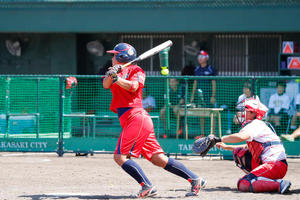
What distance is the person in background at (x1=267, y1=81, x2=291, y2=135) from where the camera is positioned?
38.6 ft

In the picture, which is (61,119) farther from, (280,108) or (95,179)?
(280,108)

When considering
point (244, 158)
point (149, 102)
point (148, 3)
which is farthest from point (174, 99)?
point (244, 158)

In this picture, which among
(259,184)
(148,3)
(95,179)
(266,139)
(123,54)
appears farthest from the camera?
(148,3)

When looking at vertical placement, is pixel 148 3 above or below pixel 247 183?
above

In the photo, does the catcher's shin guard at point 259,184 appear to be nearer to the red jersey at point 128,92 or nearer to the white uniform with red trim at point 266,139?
the white uniform with red trim at point 266,139

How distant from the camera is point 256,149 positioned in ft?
23.7

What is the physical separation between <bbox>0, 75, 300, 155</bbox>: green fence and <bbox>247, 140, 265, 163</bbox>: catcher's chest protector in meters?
3.98

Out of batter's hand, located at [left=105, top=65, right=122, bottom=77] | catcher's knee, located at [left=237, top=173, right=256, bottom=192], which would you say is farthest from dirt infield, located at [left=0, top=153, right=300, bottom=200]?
batter's hand, located at [left=105, top=65, right=122, bottom=77]

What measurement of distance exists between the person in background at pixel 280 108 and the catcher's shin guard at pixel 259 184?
4814mm

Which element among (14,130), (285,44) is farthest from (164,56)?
(285,44)

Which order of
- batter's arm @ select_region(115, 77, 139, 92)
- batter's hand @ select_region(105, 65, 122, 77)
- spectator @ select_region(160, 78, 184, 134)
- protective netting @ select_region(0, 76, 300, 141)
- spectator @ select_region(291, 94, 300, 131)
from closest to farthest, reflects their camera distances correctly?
batter's hand @ select_region(105, 65, 122, 77) → batter's arm @ select_region(115, 77, 139, 92) → spectator @ select_region(291, 94, 300, 131) → protective netting @ select_region(0, 76, 300, 141) → spectator @ select_region(160, 78, 184, 134)

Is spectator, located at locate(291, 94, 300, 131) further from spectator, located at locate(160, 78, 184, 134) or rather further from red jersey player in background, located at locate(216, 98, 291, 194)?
red jersey player in background, located at locate(216, 98, 291, 194)

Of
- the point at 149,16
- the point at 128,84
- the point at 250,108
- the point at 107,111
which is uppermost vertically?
the point at 149,16

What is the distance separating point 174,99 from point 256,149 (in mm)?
4920
